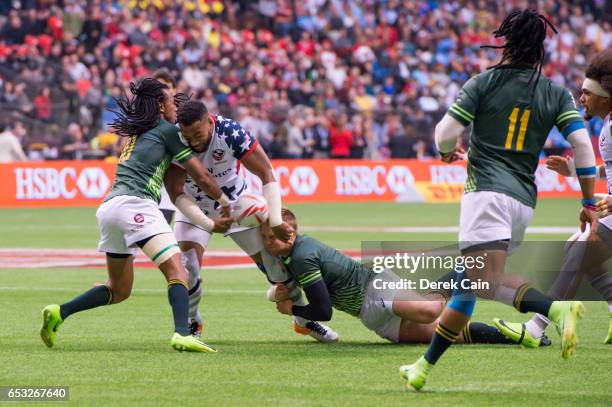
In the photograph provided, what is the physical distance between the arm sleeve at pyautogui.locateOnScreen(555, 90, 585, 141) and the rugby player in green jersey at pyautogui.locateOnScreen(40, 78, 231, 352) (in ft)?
8.84

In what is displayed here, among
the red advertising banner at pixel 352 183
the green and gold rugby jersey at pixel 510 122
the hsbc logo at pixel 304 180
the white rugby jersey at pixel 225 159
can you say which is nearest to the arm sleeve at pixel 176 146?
the white rugby jersey at pixel 225 159

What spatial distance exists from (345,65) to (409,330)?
26725 mm

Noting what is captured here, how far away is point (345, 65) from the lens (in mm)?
34938

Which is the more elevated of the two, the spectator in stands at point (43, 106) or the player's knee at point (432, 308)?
the player's knee at point (432, 308)

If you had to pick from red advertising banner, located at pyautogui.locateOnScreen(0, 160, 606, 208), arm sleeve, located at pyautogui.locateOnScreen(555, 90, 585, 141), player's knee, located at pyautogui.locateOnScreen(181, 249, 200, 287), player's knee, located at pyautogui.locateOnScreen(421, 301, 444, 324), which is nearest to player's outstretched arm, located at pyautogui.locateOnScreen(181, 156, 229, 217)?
player's knee, located at pyautogui.locateOnScreen(181, 249, 200, 287)

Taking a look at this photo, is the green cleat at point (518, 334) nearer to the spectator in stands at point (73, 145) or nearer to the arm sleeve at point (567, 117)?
the arm sleeve at point (567, 117)

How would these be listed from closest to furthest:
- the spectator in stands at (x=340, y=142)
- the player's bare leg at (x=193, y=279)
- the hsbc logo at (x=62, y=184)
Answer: the player's bare leg at (x=193, y=279) < the hsbc logo at (x=62, y=184) < the spectator in stands at (x=340, y=142)

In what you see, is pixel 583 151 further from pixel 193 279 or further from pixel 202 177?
pixel 193 279

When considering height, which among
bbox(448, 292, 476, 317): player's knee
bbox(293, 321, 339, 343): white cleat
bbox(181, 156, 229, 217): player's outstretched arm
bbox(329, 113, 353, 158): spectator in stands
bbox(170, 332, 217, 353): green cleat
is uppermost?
Answer: bbox(181, 156, 229, 217): player's outstretched arm

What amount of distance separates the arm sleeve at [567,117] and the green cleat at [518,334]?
1.97 meters

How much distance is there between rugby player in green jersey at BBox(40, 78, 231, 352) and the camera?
8289 millimetres

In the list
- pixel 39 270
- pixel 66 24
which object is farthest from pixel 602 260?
pixel 66 24

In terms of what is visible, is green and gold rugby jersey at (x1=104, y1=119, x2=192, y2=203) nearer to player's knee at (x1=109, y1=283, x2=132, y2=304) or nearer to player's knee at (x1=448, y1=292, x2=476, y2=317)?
player's knee at (x1=109, y1=283, x2=132, y2=304)

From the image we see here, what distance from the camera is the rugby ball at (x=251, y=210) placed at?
8.43 m
